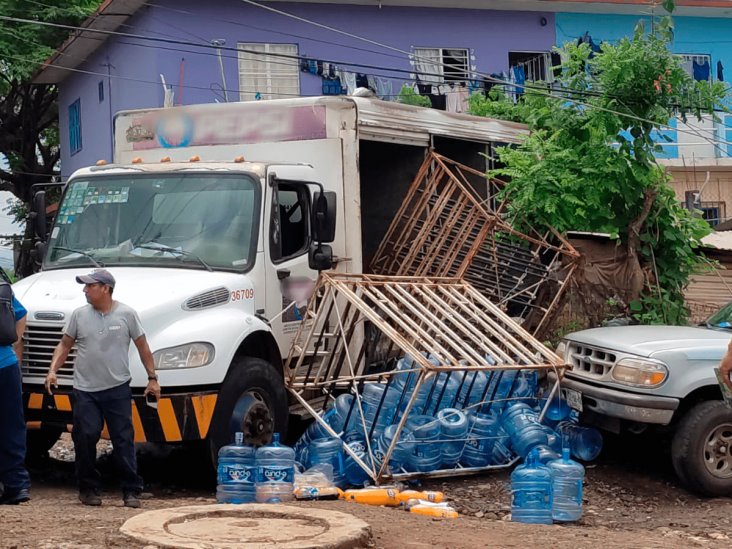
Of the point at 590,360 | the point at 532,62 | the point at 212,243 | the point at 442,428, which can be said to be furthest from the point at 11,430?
the point at 532,62

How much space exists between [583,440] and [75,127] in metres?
22.3

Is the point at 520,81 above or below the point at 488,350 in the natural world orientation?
above

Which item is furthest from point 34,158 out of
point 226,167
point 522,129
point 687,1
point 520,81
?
point 226,167

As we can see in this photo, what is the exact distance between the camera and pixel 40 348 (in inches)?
344

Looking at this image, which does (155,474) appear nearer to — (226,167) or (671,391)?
(226,167)

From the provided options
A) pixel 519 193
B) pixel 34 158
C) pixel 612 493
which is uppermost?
pixel 34 158

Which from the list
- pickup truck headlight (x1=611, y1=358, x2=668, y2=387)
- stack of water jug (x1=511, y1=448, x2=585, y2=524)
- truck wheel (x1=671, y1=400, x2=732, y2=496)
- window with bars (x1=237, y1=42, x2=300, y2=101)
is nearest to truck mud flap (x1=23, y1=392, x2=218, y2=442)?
stack of water jug (x1=511, y1=448, x2=585, y2=524)

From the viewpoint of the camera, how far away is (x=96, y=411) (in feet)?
26.4

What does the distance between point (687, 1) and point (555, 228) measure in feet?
56.4

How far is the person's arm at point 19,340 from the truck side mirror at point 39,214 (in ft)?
5.48

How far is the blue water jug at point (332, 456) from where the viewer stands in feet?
29.7

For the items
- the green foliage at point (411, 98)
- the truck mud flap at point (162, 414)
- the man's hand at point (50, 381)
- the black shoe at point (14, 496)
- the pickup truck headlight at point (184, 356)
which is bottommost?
the black shoe at point (14, 496)

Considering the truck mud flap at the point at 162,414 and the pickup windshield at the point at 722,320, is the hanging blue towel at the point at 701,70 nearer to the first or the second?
the pickup windshield at the point at 722,320

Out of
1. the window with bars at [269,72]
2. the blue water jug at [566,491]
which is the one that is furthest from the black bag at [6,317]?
the window with bars at [269,72]
